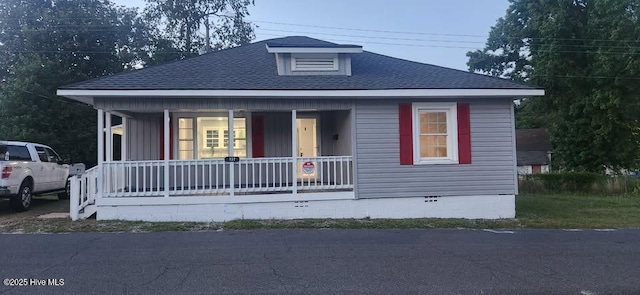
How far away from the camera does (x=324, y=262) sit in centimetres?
620

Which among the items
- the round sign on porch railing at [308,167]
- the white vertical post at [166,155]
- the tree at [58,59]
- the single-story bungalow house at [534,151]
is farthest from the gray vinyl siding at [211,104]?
the single-story bungalow house at [534,151]

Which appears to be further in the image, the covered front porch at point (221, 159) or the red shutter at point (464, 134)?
the red shutter at point (464, 134)

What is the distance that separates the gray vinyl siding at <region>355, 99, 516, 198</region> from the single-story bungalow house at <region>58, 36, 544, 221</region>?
0.08 feet

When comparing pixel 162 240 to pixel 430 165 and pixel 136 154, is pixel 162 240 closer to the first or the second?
pixel 136 154

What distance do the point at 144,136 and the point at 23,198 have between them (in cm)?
327

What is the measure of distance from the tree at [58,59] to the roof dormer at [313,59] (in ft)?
45.9

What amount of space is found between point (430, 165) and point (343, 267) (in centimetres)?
545

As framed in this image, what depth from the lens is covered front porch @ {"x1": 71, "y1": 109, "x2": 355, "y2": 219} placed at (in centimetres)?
998

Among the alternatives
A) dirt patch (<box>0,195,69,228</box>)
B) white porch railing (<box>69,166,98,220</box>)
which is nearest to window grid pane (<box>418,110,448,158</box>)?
white porch railing (<box>69,166,98,220</box>)

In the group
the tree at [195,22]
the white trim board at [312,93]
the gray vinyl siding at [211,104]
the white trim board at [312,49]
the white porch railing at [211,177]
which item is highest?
the tree at [195,22]

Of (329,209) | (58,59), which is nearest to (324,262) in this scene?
(329,209)

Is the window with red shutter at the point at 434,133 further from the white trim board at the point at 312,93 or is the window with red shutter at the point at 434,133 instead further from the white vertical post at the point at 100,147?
the white vertical post at the point at 100,147

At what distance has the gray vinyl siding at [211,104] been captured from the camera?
992 cm

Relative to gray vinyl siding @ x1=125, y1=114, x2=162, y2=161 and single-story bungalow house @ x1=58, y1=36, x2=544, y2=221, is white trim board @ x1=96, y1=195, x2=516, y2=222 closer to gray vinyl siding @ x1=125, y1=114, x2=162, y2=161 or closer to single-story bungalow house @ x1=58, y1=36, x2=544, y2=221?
single-story bungalow house @ x1=58, y1=36, x2=544, y2=221
